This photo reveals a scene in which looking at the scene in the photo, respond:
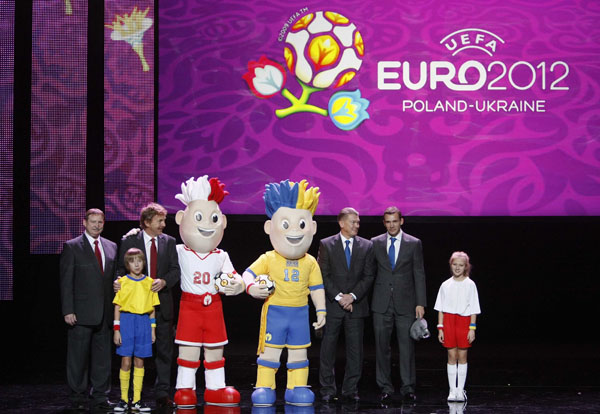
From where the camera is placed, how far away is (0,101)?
7645mm

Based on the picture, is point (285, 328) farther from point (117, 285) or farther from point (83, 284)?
point (83, 284)

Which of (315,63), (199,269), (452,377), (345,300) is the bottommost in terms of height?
(452,377)


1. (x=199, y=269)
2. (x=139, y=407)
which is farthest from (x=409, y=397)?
(x=139, y=407)

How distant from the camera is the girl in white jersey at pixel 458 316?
5910 millimetres

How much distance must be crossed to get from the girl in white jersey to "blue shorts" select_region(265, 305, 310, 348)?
104 cm

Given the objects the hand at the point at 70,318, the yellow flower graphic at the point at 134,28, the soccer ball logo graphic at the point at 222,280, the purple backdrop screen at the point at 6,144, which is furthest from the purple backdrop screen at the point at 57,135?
the soccer ball logo graphic at the point at 222,280

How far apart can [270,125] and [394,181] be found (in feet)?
4.10

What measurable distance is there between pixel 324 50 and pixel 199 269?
108 inches

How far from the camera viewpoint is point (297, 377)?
5672 mm

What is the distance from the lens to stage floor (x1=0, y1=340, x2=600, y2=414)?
221 inches

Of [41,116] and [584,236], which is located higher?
[41,116]

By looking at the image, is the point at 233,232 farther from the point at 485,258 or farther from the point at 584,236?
the point at 584,236

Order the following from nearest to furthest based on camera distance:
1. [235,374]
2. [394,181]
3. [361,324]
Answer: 1. [361,324]
2. [235,374]
3. [394,181]

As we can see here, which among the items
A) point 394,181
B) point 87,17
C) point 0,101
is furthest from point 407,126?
point 0,101
